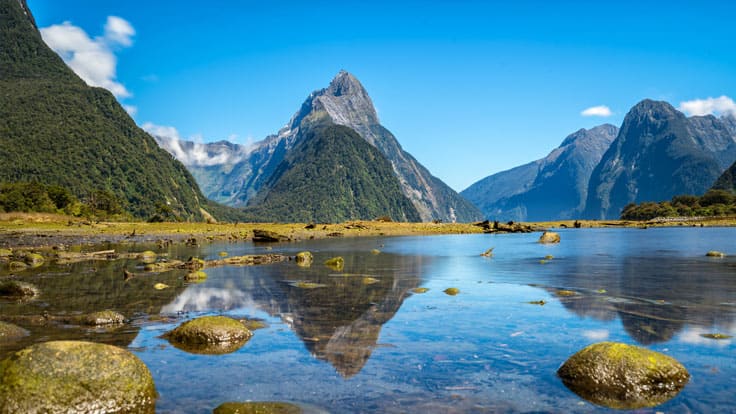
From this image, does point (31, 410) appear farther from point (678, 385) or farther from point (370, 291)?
point (370, 291)

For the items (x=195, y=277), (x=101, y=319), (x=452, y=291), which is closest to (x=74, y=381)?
(x=101, y=319)

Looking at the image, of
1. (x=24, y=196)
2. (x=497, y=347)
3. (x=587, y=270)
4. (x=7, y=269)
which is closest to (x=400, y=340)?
(x=497, y=347)

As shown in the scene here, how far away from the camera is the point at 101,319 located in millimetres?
18266

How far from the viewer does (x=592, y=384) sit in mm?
11742

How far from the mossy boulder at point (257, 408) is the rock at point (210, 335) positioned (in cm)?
489

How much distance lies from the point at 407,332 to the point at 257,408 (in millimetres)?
8040

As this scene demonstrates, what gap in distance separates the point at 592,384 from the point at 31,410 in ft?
39.2

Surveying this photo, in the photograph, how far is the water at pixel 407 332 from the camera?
11352 mm

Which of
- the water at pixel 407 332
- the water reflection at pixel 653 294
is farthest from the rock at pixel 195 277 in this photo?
the water reflection at pixel 653 294

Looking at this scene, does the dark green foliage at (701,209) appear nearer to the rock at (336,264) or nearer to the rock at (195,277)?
the rock at (336,264)

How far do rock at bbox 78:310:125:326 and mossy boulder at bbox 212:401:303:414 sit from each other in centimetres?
998

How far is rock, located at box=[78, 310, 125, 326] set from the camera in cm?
1809

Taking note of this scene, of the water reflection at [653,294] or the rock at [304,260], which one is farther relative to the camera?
the rock at [304,260]

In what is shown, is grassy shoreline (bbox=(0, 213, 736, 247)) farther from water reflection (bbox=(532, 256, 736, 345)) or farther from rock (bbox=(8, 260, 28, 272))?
water reflection (bbox=(532, 256, 736, 345))
